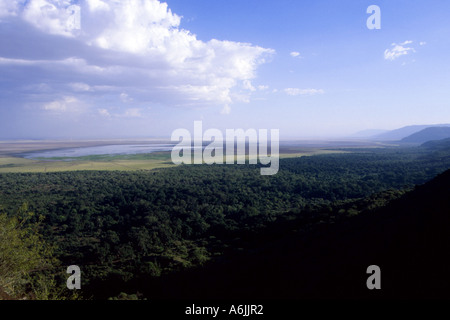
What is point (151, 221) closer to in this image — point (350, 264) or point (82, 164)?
point (350, 264)

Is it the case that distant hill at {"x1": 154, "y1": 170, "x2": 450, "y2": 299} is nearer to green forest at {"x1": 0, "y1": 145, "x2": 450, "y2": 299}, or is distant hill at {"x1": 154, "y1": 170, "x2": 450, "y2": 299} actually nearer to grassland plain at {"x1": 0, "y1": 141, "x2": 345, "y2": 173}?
green forest at {"x1": 0, "y1": 145, "x2": 450, "y2": 299}

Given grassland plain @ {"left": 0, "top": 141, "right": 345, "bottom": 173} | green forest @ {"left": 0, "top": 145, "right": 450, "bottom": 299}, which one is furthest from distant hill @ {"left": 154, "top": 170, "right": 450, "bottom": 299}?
grassland plain @ {"left": 0, "top": 141, "right": 345, "bottom": 173}

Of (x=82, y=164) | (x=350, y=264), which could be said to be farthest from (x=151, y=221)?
(x=82, y=164)

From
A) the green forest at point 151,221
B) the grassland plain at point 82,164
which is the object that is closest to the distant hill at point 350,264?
the green forest at point 151,221

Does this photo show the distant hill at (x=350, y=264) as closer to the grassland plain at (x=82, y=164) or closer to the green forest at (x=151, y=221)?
the green forest at (x=151, y=221)

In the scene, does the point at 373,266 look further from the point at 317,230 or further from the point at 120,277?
the point at 120,277
